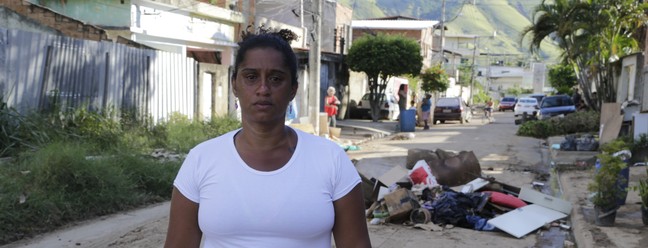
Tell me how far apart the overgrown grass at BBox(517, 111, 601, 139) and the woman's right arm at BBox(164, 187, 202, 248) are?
2211cm

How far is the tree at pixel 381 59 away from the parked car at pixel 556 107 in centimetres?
659

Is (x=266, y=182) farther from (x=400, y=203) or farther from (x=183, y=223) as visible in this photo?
(x=400, y=203)

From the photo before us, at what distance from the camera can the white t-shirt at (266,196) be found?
2166 millimetres

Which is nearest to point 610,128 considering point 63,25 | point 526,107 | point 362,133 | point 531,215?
point 531,215

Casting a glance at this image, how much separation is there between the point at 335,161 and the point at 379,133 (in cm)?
2232

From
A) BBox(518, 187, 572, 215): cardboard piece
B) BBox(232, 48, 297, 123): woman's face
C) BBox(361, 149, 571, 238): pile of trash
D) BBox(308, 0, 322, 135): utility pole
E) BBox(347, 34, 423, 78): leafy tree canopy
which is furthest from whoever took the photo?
BBox(347, 34, 423, 78): leafy tree canopy

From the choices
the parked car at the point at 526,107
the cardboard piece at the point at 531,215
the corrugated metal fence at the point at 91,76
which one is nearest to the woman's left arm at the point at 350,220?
the cardboard piece at the point at 531,215

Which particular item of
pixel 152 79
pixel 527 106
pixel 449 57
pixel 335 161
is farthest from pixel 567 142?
pixel 449 57

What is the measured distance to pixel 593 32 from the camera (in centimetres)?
2444

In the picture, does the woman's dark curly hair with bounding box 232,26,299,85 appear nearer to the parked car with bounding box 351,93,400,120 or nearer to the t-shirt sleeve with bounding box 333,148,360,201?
the t-shirt sleeve with bounding box 333,148,360,201

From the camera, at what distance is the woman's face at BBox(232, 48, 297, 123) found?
2295mm

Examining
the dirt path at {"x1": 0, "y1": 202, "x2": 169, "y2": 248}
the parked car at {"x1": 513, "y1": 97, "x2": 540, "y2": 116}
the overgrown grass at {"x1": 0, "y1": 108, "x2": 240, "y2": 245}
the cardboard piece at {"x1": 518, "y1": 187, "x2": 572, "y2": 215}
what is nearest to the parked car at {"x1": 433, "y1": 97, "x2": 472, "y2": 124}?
the parked car at {"x1": 513, "y1": 97, "x2": 540, "y2": 116}

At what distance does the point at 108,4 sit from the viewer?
2005 cm

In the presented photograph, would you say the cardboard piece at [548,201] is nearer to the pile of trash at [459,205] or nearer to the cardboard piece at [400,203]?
the pile of trash at [459,205]
